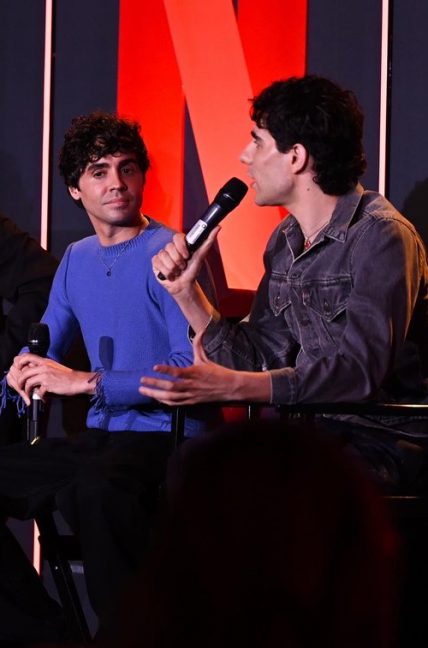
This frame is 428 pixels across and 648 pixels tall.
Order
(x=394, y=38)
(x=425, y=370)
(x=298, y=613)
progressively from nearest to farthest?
(x=298, y=613), (x=425, y=370), (x=394, y=38)

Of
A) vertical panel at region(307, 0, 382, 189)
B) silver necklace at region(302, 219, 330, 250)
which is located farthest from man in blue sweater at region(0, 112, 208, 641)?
vertical panel at region(307, 0, 382, 189)

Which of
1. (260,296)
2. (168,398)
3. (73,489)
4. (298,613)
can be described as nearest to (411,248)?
(260,296)

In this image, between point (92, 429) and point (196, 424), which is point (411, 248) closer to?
point (196, 424)

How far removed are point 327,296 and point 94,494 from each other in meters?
0.77

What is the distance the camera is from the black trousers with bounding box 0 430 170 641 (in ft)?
8.43

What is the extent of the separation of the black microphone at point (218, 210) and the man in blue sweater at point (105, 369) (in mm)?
474

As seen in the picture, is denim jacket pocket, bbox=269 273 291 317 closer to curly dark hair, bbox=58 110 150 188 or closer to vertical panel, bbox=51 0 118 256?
curly dark hair, bbox=58 110 150 188

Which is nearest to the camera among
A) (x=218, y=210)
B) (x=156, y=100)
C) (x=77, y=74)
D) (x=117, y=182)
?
(x=218, y=210)

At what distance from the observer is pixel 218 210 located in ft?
8.35

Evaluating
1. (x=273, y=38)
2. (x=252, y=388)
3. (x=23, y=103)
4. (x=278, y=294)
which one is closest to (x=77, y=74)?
(x=23, y=103)

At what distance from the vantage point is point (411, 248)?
266cm

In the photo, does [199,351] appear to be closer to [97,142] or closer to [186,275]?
[186,275]

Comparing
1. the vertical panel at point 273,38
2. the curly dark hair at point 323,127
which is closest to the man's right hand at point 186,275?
the curly dark hair at point 323,127

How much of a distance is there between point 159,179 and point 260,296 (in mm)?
908
